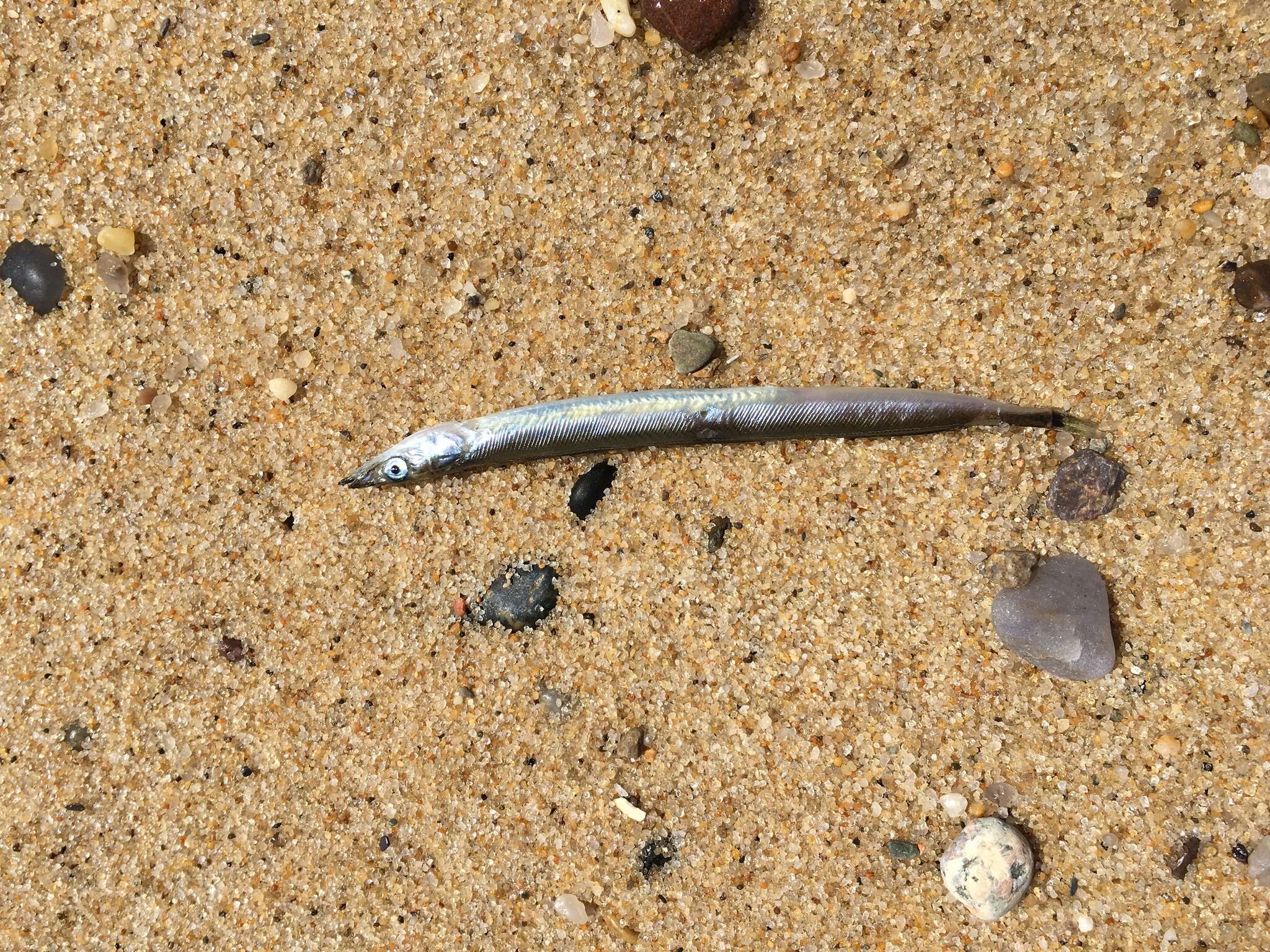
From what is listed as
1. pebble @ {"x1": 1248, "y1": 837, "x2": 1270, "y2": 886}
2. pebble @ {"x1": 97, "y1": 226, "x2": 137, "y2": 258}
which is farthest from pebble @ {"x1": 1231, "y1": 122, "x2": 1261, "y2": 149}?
pebble @ {"x1": 97, "y1": 226, "x2": 137, "y2": 258}

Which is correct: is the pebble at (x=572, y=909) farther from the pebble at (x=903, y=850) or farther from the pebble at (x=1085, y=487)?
the pebble at (x=1085, y=487)

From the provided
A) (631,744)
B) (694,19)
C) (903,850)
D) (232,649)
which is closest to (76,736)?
(232,649)

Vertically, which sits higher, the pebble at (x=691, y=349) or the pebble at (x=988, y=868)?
the pebble at (x=691, y=349)

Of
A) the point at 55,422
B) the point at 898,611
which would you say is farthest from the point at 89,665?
the point at 898,611

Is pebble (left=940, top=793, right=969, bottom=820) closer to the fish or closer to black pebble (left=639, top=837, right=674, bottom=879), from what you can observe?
black pebble (left=639, top=837, right=674, bottom=879)

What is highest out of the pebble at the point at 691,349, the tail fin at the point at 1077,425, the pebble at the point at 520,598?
the pebble at the point at 691,349

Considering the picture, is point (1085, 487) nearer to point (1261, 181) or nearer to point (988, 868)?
point (1261, 181)

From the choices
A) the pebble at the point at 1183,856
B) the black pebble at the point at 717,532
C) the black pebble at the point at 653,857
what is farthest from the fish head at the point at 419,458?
the pebble at the point at 1183,856

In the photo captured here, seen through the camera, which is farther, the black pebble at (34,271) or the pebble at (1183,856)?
the black pebble at (34,271)

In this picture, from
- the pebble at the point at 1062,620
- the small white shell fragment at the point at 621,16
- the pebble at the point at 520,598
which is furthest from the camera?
the pebble at the point at 520,598
